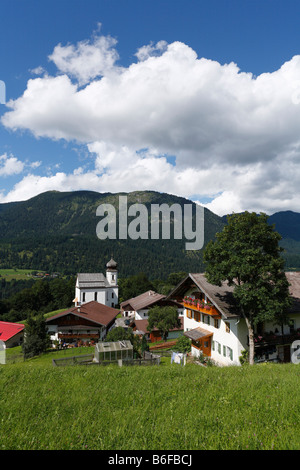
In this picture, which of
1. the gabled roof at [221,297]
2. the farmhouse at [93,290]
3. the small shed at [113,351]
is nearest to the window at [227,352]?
the gabled roof at [221,297]

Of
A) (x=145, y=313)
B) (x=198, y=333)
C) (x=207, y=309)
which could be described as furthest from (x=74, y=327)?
(x=207, y=309)

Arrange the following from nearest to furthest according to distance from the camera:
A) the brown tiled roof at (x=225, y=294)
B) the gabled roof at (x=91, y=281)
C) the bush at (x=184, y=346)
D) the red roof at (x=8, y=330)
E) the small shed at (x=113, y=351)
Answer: the small shed at (x=113, y=351), the brown tiled roof at (x=225, y=294), the bush at (x=184, y=346), the red roof at (x=8, y=330), the gabled roof at (x=91, y=281)

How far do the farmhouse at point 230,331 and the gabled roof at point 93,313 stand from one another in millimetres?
29374

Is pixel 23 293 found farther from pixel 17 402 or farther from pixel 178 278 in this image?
pixel 17 402

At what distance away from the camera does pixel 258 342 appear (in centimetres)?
2372

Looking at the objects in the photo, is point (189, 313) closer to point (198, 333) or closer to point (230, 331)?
point (198, 333)

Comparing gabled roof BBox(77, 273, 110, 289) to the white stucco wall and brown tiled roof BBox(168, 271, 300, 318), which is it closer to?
brown tiled roof BBox(168, 271, 300, 318)

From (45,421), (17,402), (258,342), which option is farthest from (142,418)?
(258,342)

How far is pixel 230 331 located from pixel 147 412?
2072 centimetres

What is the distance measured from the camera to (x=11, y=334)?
218ft

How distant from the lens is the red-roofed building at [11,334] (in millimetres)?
65188

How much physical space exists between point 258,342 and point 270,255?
8830 mm

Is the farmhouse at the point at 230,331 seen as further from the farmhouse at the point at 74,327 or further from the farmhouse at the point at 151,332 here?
the farmhouse at the point at 74,327
